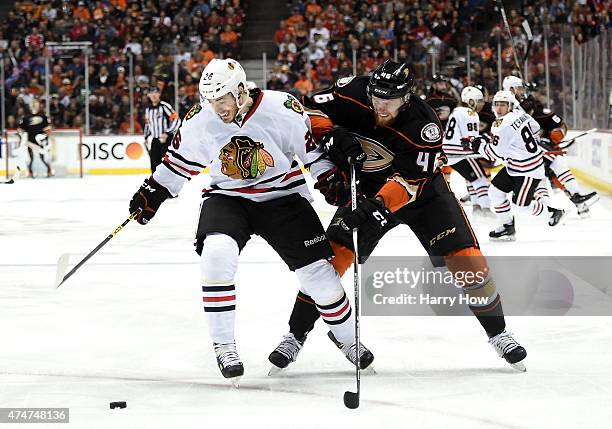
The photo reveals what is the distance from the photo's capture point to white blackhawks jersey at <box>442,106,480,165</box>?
8.51 m

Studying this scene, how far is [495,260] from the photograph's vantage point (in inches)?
243

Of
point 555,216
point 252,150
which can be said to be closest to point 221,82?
point 252,150

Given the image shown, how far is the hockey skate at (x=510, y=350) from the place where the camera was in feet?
11.2

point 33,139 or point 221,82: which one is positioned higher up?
point 221,82

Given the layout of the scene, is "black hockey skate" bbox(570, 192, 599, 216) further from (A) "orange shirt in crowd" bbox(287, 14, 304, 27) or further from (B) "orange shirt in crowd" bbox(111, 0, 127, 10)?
(B) "orange shirt in crowd" bbox(111, 0, 127, 10)

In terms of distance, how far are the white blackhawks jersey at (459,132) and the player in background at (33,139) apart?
751cm

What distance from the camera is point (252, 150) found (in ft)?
10.8

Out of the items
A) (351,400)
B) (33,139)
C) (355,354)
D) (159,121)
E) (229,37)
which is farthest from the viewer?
(229,37)

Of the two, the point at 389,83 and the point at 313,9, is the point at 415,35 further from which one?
the point at 389,83

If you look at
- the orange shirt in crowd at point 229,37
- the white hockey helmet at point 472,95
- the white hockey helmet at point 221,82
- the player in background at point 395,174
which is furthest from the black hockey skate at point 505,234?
the orange shirt in crowd at point 229,37

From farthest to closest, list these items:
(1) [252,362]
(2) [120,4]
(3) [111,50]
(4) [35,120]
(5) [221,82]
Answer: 1. (2) [120,4]
2. (3) [111,50]
3. (4) [35,120]
4. (1) [252,362]
5. (5) [221,82]

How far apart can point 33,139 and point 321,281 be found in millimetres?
11879

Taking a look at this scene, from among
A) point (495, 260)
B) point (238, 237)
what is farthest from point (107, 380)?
point (495, 260)

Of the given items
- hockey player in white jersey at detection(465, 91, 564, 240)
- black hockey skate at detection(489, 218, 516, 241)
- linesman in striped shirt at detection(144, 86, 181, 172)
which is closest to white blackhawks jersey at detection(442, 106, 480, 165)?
hockey player in white jersey at detection(465, 91, 564, 240)
